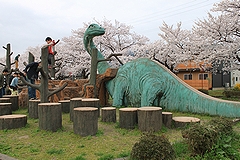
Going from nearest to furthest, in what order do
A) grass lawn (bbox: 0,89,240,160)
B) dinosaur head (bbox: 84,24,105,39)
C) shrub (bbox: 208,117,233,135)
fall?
1. grass lawn (bbox: 0,89,240,160)
2. shrub (bbox: 208,117,233,135)
3. dinosaur head (bbox: 84,24,105,39)

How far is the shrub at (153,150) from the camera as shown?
3.12 m

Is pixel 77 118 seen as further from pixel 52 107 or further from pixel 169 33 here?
pixel 169 33

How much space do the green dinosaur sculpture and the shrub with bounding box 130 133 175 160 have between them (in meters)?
3.89

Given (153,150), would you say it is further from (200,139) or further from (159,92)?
(159,92)

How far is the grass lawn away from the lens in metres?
3.85

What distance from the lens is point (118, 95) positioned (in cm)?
873

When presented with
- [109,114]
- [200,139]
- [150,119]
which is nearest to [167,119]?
[150,119]

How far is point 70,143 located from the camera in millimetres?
4562

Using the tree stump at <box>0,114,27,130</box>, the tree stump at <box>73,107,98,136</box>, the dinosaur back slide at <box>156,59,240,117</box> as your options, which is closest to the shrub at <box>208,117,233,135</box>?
the dinosaur back slide at <box>156,59,240,117</box>

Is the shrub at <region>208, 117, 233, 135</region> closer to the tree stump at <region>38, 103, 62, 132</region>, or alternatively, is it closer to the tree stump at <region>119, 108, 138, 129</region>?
the tree stump at <region>119, 108, 138, 129</region>

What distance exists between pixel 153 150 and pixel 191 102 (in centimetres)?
438

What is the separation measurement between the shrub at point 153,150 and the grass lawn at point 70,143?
55cm

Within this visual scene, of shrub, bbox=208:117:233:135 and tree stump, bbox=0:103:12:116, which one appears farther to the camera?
tree stump, bbox=0:103:12:116

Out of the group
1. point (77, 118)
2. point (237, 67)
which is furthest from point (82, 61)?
point (77, 118)
